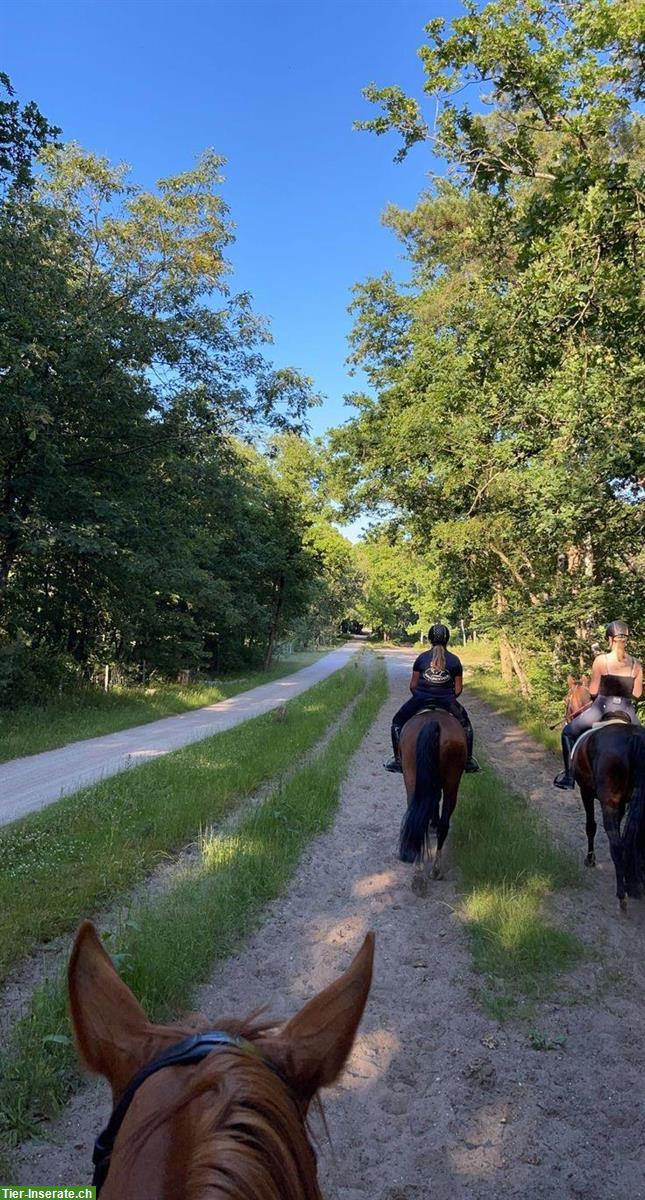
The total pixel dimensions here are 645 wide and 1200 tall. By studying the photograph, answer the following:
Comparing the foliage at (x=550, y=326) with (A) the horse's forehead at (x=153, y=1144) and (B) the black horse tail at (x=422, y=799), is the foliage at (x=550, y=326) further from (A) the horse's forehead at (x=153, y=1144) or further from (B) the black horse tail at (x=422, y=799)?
(A) the horse's forehead at (x=153, y=1144)

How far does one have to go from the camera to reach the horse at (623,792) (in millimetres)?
5484

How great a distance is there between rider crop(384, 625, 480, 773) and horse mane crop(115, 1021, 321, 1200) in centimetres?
547

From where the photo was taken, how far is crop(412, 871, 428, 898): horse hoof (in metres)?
5.62

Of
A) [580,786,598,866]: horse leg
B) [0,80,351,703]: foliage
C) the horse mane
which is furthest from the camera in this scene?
[0,80,351,703]: foliage

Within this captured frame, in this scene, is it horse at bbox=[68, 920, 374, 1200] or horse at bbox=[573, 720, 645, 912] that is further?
horse at bbox=[573, 720, 645, 912]

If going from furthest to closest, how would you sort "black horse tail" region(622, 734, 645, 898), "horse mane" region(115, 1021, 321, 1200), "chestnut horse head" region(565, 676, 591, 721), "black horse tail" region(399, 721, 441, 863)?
1. "chestnut horse head" region(565, 676, 591, 721)
2. "black horse tail" region(399, 721, 441, 863)
3. "black horse tail" region(622, 734, 645, 898)
4. "horse mane" region(115, 1021, 321, 1200)

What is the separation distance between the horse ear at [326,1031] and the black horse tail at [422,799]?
15.0 ft

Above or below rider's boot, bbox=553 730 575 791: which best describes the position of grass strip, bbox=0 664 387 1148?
below

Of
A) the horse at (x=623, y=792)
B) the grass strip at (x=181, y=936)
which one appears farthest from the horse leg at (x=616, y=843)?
the grass strip at (x=181, y=936)

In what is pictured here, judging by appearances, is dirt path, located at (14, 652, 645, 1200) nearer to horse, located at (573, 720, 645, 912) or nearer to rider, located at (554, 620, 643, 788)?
horse, located at (573, 720, 645, 912)

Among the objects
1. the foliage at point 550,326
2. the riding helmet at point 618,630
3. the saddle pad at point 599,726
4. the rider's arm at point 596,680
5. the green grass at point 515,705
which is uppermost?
the foliage at point 550,326

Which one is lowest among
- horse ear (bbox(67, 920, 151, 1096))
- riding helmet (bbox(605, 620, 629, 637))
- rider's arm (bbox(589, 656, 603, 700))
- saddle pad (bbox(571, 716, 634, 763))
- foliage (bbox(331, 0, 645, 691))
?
saddle pad (bbox(571, 716, 634, 763))

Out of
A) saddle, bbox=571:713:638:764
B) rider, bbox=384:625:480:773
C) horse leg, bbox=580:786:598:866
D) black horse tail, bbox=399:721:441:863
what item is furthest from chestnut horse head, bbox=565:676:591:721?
black horse tail, bbox=399:721:441:863

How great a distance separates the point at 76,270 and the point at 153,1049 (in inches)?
594
